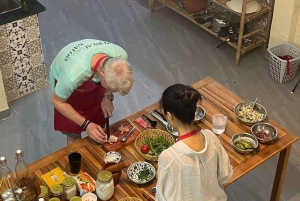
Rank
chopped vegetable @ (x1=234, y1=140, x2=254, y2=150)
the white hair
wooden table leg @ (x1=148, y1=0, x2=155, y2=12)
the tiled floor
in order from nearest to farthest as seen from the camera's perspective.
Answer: the white hair → chopped vegetable @ (x1=234, y1=140, x2=254, y2=150) → the tiled floor → wooden table leg @ (x1=148, y1=0, x2=155, y2=12)

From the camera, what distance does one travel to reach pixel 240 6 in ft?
16.1

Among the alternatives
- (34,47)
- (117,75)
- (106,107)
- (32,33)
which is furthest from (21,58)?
(117,75)

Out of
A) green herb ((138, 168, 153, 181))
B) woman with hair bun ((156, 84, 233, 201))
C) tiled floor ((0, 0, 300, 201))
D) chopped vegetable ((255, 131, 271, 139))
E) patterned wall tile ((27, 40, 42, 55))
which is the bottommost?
tiled floor ((0, 0, 300, 201))

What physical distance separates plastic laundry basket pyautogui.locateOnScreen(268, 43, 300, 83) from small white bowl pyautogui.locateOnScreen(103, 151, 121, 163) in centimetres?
237

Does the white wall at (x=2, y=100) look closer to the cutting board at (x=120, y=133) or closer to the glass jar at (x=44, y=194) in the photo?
the cutting board at (x=120, y=133)

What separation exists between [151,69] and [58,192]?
2626 mm

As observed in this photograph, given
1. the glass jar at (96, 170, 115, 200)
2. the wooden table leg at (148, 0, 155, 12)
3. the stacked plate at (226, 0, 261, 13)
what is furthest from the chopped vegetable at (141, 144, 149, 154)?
the wooden table leg at (148, 0, 155, 12)

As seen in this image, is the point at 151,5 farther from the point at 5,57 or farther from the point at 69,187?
the point at 69,187

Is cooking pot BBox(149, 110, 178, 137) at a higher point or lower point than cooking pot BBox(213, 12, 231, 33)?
higher

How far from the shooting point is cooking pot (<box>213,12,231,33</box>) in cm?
512

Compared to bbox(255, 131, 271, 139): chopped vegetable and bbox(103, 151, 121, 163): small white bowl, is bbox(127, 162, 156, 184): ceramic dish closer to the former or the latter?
bbox(103, 151, 121, 163): small white bowl

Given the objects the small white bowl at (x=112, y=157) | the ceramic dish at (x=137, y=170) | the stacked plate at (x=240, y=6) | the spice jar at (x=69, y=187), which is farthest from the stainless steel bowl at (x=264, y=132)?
the stacked plate at (x=240, y=6)

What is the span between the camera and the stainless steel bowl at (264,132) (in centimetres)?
300

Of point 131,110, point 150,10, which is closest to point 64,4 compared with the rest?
point 150,10
